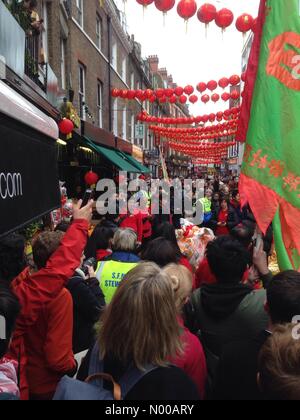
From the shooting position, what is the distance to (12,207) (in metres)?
2.23

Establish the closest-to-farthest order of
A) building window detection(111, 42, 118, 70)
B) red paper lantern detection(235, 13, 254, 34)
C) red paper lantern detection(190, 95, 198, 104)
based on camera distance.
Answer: red paper lantern detection(235, 13, 254, 34) → red paper lantern detection(190, 95, 198, 104) → building window detection(111, 42, 118, 70)

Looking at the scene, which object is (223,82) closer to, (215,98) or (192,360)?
(215,98)

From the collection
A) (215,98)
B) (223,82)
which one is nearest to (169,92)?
(215,98)

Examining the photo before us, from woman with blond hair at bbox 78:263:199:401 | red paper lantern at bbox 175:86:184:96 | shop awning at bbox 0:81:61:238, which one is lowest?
woman with blond hair at bbox 78:263:199:401

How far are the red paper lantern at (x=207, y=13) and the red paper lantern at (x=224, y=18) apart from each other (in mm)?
127

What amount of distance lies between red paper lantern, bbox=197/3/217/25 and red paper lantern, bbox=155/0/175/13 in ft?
3.33

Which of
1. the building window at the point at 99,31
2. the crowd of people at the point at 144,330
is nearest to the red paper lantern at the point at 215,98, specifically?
the building window at the point at 99,31

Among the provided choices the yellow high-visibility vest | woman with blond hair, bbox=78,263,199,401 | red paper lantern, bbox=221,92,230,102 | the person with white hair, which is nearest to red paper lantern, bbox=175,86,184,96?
red paper lantern, bbox=221,92,230,102

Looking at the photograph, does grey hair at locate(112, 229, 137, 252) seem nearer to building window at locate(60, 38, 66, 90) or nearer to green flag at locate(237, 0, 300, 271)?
green flag at locate(237, 0, 300, 271)

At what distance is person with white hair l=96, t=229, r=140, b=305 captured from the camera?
3547mm

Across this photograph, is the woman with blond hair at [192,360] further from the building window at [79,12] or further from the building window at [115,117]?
the building window at [115,117]

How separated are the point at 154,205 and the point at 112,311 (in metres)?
6.57

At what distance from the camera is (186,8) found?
21.9 ft
